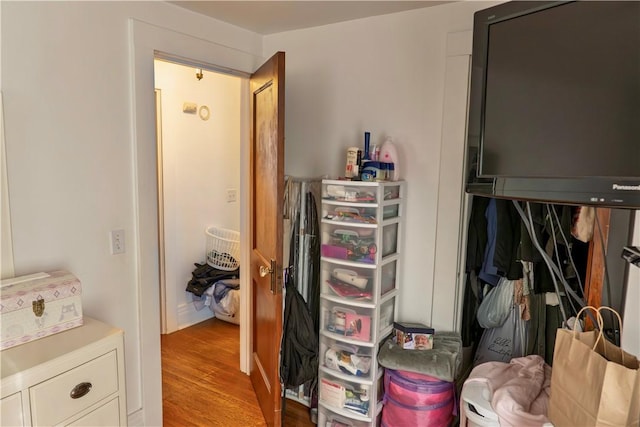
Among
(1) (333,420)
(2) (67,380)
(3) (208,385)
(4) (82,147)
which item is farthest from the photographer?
(3) (208,385)

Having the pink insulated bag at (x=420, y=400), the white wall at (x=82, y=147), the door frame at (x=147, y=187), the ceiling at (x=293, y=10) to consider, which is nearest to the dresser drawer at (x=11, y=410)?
the white wall at (x=82, y=147)

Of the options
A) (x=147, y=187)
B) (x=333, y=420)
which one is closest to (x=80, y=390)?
(x=147, y=187)

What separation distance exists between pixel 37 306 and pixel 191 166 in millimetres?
2231

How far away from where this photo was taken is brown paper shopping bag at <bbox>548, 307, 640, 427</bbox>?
1.05 metres

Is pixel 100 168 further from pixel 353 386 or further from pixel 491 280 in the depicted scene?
pixel 491 280

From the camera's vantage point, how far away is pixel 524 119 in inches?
52.4

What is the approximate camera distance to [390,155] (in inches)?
83.1

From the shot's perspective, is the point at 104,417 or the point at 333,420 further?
the point at 333,420

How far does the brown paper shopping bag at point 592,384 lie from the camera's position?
105 cm

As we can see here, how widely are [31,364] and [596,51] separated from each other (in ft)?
6.28

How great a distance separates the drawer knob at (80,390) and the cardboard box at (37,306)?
0.77 feet

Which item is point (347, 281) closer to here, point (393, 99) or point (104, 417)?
point (393, 99)

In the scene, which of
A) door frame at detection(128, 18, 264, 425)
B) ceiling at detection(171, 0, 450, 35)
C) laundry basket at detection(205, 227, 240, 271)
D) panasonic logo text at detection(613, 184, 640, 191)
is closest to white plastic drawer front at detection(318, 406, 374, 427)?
door frame at detection(128, 18, 264, 425)

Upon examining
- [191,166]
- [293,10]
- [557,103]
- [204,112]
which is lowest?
[191,166]
